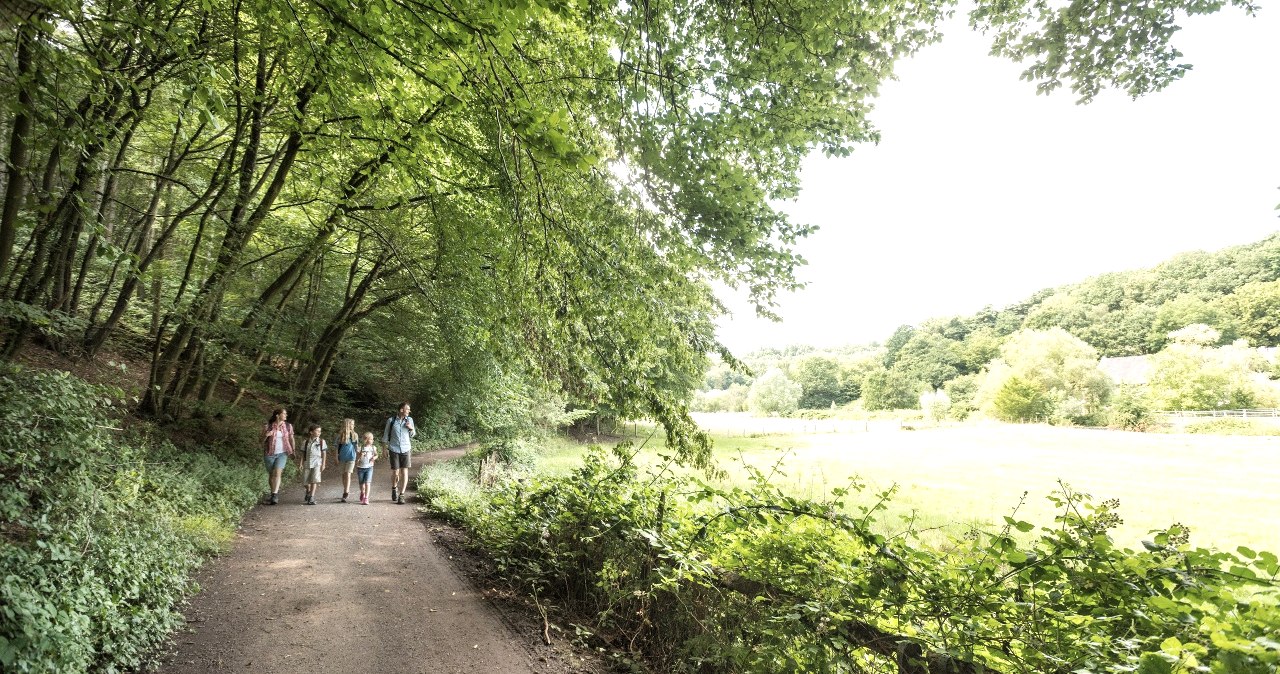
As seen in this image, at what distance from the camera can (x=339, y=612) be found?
16.3 feet

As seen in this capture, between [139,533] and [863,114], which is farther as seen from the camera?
[863,114]

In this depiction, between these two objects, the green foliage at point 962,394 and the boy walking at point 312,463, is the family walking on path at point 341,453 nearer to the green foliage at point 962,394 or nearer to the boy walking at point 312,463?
the boy walking at point 312,463

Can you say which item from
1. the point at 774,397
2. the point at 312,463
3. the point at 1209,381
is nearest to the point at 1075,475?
the point at 312,463

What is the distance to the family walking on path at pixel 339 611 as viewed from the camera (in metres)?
4.16

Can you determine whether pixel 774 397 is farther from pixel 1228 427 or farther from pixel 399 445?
pixel 399 445

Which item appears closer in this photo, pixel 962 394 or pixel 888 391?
pixel 962 394

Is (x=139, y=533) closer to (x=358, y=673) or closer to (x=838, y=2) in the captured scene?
(x=358, y=673)

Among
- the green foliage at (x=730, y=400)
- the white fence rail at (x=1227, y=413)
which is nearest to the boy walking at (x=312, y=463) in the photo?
the white fence rail at (x=1227, y=413)

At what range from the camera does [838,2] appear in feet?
16.8

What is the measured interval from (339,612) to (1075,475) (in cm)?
2818

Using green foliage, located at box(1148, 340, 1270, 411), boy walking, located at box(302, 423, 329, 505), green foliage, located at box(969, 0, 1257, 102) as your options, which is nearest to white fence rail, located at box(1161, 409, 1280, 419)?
green foliage, located at box(1148, 340, 1270, 411)

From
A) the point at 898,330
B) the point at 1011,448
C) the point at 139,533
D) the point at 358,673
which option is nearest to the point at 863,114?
the point at 358,673

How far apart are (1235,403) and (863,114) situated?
183 feet

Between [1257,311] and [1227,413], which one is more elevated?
[1257,311]
